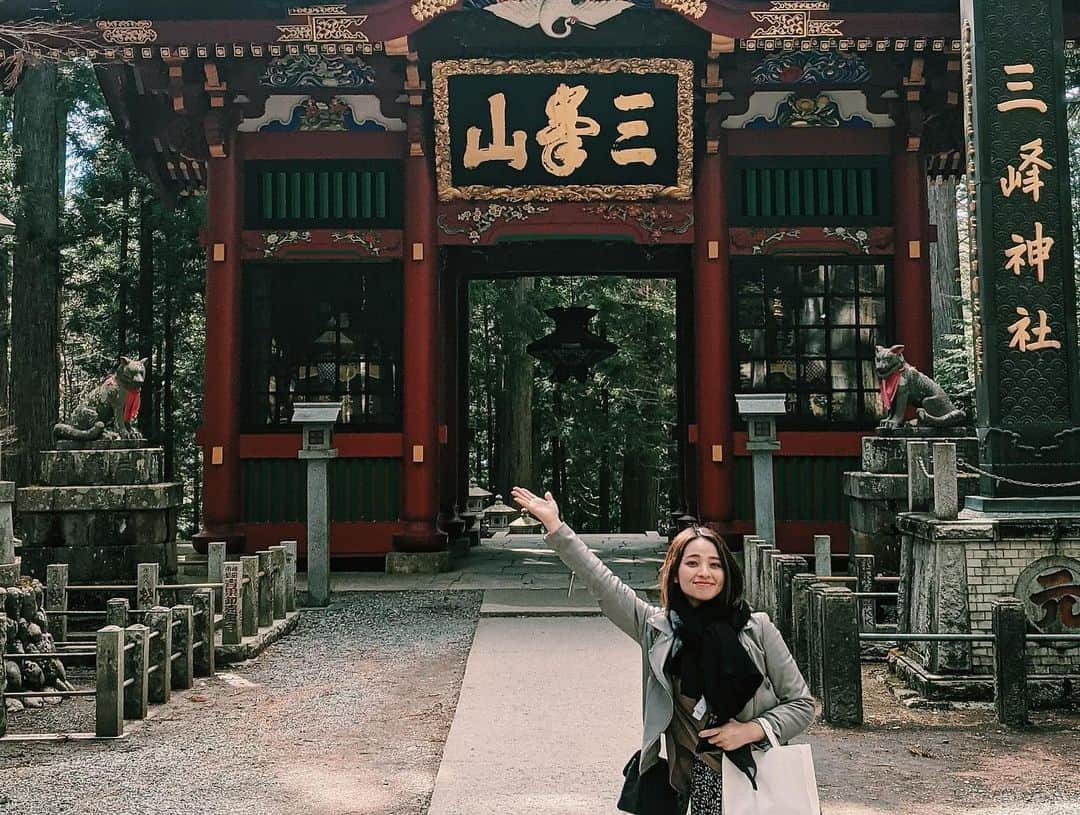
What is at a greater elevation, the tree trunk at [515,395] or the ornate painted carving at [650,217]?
the ornate painted carving at [650,217]

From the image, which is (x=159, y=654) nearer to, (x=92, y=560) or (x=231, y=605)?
(x=231, y=605)

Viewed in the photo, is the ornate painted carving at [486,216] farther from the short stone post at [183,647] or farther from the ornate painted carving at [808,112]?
the short stone post at [183,647]

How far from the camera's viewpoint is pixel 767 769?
2.99 meters

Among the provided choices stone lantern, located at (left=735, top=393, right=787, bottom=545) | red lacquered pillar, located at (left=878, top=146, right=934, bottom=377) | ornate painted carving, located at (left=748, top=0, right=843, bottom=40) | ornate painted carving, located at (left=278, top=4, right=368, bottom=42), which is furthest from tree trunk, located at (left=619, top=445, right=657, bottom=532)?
stone lantern, located at (left=735, top=393, right=787, bottom=545)

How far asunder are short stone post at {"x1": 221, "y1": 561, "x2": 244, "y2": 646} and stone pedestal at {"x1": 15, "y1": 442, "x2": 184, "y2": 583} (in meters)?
2.25

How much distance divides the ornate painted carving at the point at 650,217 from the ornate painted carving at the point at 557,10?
220cm

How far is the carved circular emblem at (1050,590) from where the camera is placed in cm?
712

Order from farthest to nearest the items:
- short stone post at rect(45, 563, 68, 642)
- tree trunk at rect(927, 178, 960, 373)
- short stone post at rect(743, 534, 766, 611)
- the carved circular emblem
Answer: tree trunk at rect(927, 178, 960, 373) → short stone post at rect(743, 534, 766, 611) → short stone post at rect(45, 563, 68, 642) → the carved circular emblem

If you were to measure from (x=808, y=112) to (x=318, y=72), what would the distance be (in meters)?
6.33

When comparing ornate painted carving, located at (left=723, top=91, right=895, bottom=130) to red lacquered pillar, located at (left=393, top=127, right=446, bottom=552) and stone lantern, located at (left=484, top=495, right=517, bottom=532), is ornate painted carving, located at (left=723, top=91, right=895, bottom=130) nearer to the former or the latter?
red lacquered pillar, located at (left=393, top=127, right=446, bottom=552)

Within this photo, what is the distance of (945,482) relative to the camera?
7348 millimetres

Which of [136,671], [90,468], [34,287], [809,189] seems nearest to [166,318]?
[34,287]

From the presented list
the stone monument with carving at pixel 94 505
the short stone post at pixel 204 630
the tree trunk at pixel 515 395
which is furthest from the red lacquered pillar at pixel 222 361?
the tree trunk at pixel 515 395

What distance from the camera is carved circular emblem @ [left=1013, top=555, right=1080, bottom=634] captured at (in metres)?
7.12
